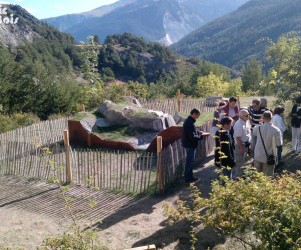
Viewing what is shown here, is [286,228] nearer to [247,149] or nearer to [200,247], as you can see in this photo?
[200,247]

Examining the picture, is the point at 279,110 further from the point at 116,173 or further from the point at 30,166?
the point at 30,166

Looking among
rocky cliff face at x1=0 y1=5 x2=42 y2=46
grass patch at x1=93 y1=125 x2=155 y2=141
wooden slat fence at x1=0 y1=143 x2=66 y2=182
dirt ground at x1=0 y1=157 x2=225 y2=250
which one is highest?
rocky cliff face at x1=0 y1=5 x2=42 y2=46

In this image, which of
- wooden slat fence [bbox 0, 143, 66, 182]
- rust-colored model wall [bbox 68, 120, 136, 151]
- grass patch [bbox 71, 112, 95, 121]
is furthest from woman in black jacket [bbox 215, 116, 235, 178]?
grass patch [bbox 71, 112, 95, 121]

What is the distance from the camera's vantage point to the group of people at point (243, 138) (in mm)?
6531

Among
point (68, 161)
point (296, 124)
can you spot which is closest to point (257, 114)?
point (296, 124)

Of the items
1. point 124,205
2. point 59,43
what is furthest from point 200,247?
point 59,43

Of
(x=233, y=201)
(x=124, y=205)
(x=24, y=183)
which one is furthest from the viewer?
(x=24, y=183)

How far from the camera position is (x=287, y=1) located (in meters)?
160

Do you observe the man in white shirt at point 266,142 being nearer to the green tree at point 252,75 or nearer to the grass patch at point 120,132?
the grass patch at point 120,132

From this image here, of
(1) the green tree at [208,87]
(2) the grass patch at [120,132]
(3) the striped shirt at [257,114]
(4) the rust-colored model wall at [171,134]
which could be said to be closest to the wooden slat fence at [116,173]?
(4) the rust-colored model wall at [171,134]

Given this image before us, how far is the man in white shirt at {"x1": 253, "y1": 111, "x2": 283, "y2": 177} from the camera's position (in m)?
6.48

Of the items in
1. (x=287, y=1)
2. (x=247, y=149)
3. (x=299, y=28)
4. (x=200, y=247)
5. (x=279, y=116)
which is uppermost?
(x=287, y=1)

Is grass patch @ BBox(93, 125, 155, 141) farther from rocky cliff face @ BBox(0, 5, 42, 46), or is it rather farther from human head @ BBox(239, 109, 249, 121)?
rocky cliff face @ BBox(0, 5, 42, 46)

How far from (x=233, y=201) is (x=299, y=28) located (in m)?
138
